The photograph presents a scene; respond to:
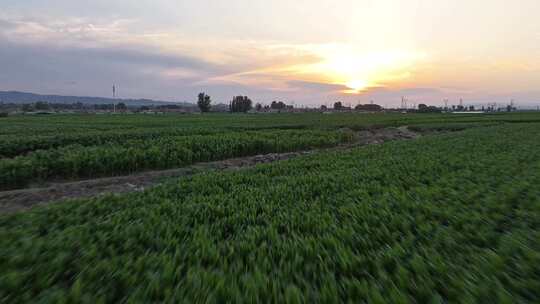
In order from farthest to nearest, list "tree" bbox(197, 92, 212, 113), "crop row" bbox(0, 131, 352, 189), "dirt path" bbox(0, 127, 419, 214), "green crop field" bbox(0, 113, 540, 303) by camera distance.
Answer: "tree" bbox(197, 92, 212, 113) → "crop row" bbox(0, 131, 352, 189) → "dirt path" bbox(0, 127, 419, 214) → "green crop field" bbox(0, 113, 540, 303)

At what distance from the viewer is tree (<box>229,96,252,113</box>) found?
465 feet

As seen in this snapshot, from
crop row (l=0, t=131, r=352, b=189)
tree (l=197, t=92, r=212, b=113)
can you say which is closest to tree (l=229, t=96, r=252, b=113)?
tree (l=197, t=92, r=212, b=113)

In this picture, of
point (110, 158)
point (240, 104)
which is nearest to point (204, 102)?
point (240, 104)

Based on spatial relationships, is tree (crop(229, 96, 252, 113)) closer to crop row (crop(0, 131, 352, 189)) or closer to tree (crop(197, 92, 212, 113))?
tree (crop(197, 92, 212, 113))

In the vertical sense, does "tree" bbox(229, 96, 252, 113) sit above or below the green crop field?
above

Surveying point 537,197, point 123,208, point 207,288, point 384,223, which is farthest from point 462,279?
point 123,208

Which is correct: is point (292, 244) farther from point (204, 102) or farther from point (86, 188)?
point (204, 102)

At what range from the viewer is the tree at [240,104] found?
14188 cm

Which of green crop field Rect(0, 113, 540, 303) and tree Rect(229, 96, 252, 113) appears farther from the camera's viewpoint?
tree Rect(229, 96, 252, 113)

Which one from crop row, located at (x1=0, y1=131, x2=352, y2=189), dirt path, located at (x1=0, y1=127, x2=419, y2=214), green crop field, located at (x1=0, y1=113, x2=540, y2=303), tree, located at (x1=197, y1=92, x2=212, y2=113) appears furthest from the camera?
tree, located at (x1=197, y1=92, x2=212, y2=113)

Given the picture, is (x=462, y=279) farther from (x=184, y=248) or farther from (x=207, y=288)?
(x=184, y=248)

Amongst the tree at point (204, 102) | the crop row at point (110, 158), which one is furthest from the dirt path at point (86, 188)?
the tree at point (204, 102)

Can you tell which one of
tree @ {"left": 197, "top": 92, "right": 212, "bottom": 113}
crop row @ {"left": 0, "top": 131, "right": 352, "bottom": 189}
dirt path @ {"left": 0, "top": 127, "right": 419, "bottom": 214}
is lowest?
dirt path @ {"left": 0, "top": 127, "right": 419, "bottom": 214}

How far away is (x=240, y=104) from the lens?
468 feet
